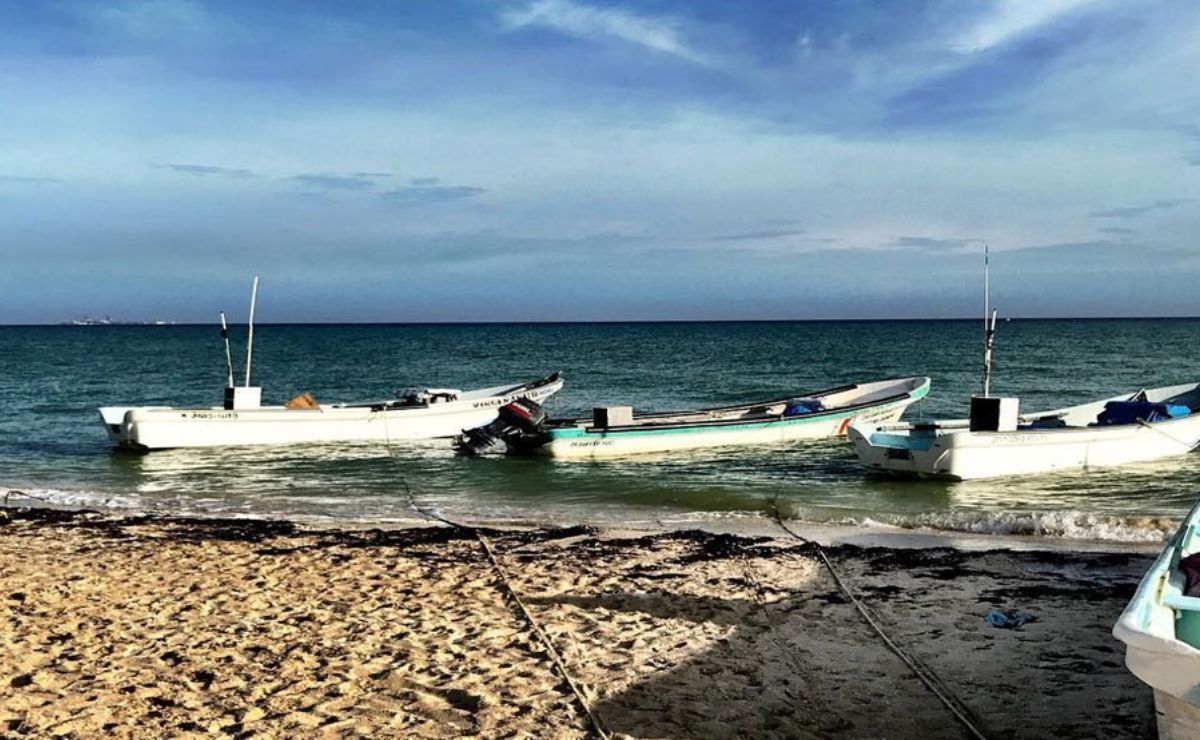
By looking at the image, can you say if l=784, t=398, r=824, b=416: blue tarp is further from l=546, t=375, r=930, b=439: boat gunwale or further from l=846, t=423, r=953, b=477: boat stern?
l=846, t=423, r=953, b=477: boat stern

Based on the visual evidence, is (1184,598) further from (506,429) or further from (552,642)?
(506,429)

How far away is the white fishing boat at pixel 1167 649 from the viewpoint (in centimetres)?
420

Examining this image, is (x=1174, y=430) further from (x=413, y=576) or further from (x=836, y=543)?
(x=413, y=576)

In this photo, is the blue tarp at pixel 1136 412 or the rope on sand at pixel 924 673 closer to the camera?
the rope on sand at pixel 924 673

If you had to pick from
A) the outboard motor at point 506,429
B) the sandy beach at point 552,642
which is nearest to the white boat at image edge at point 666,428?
the outboard motor at point 506,429

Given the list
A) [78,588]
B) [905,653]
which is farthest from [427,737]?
[78,588]

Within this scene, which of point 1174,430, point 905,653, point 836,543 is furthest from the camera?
point 1174,430

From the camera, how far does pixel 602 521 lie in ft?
47.5

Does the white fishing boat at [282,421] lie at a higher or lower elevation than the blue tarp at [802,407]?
lower

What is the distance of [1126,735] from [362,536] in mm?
8645

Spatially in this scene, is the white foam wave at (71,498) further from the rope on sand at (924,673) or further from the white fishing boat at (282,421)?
the rope on sand at (924,673)

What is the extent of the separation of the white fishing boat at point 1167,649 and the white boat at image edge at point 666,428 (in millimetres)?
16035

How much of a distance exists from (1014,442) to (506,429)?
9821 millimetres

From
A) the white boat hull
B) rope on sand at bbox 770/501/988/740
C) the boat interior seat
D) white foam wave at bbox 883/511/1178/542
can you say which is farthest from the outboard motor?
the boat interior seat
